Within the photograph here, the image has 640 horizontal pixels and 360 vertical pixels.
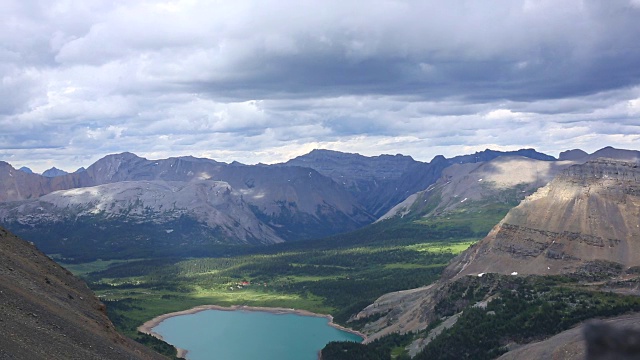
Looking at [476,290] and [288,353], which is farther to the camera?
[288,353]

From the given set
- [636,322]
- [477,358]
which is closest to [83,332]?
[636,322]

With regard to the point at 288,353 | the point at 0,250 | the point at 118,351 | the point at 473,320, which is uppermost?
the point at 0,250

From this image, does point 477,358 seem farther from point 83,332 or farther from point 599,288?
point 83,332

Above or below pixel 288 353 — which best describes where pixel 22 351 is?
above

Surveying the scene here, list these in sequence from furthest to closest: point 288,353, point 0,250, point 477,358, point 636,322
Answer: point 288,353, point 477,358, point 636,322, point 0,250

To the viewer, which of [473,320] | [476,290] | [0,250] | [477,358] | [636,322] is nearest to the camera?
[0,250]

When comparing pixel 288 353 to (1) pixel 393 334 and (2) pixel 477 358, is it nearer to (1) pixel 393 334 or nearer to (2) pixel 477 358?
(1) pixel 393 334
